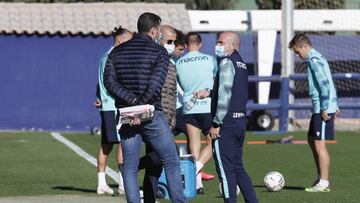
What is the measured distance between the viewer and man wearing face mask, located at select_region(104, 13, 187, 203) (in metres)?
9.73

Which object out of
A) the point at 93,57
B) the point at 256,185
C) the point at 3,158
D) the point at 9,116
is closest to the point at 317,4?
the point at 93,57

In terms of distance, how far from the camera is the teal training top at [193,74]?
12.9 m

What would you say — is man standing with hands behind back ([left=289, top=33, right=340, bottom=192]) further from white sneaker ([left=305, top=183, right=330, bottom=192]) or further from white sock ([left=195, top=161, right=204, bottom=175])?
white sock ([left=195, top=161, right=204, bottom=175])

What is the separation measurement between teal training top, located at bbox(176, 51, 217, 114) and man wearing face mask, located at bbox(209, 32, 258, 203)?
2.31 meters

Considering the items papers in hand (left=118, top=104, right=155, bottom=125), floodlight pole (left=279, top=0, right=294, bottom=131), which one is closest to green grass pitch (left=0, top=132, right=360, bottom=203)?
papers in hand (left=118, top=104, right=155, bottom=125)

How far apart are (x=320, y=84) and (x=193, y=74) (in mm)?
1590

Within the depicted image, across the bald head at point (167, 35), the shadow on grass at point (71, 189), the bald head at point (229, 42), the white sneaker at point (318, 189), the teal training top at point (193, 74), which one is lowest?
the white sneaker at point (318, 189)

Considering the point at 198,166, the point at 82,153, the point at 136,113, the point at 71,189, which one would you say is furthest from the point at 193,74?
the point at 82,153

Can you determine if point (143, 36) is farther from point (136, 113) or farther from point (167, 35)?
point (167, 35)

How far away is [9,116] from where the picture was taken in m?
26.2

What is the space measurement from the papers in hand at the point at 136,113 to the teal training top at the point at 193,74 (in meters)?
3.21

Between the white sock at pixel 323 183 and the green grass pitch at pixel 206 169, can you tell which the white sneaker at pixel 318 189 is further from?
the green grass pitch at pixel 206 169

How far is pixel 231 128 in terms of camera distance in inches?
413

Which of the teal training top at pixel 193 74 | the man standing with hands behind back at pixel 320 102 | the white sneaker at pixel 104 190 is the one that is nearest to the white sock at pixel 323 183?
the man standing with hands behind back at pixel 320 102
